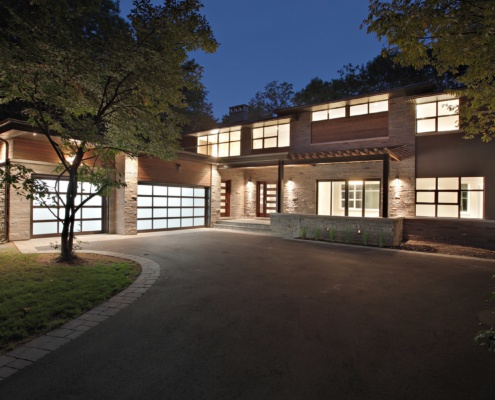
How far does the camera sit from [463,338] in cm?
399

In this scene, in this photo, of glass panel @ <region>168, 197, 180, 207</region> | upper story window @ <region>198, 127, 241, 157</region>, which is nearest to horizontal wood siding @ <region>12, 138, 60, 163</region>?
glass panel @ <region>168, 197, 180, 207</region>

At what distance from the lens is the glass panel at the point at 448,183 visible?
14.1 m

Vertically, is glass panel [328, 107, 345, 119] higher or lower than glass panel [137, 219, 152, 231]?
higher

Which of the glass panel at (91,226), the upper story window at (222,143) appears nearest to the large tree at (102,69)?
the glass panel at (91,226)

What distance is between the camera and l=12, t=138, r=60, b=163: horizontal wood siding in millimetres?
11414

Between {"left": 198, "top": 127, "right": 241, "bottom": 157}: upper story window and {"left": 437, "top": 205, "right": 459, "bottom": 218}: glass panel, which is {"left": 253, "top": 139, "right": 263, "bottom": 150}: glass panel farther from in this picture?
{"left": 437, "top": 205, "right": 459, "bottom": 218}: glass panel

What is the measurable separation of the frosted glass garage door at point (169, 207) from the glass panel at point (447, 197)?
12.5 meters

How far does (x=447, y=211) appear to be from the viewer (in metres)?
14.3

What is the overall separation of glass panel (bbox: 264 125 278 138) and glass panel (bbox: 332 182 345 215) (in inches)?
187

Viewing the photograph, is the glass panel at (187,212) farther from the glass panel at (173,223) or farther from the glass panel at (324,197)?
the glass panel at (324,197)

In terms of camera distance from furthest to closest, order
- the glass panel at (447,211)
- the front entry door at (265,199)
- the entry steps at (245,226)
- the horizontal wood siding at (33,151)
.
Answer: the front entry door at (265,199)
the entry steps at (245,226)
the glass panel at (447,211)
the horizontal wood siding at (33,151)

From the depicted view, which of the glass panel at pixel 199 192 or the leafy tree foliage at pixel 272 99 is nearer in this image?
the glass panel at pixel 199 192

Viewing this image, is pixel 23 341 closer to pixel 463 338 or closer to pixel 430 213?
pixel 463 338

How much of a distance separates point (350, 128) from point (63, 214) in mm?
14382
